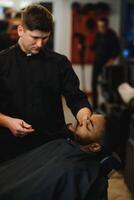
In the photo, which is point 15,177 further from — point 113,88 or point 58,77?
point 113,88

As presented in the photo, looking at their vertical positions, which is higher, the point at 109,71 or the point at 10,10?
the point at 10,10

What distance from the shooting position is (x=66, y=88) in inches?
78.7

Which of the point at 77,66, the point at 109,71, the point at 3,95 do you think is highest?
the point at 3,95

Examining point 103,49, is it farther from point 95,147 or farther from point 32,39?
point 95,147

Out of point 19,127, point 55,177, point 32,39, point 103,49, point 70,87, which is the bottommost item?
point 103,49

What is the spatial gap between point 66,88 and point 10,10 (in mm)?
6432

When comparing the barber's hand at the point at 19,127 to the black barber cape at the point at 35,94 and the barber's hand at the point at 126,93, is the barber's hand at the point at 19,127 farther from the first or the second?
the barber's hand at the point at 126,93

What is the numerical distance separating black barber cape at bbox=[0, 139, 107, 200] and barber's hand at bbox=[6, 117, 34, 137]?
116 millimetres

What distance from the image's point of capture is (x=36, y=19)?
1.78 metres

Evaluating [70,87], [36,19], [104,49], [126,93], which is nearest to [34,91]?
[70,87]

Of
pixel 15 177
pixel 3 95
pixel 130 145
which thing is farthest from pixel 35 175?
pixel 130 145

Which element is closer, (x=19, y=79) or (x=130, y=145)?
(x=19, y=79)

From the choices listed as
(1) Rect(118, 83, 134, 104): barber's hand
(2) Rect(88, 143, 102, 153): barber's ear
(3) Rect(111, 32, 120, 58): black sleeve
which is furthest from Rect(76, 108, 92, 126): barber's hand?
(3) Rect(111, 32, 120, 58): black sleeve

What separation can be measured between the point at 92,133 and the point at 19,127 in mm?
327
